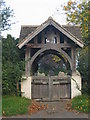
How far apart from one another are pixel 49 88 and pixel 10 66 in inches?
104

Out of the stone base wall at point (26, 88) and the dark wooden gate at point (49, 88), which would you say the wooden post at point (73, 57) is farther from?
the stone base wall at point (26, 88)

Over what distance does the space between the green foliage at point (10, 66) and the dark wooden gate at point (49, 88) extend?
109 centimetres

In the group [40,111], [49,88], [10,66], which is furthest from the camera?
[49,88]

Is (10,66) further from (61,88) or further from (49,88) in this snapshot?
(61,88)

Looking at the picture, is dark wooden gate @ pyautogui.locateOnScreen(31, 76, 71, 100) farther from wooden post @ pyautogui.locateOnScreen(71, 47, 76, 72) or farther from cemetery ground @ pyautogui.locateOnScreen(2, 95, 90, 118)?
cemetery ground @ pyautogui.locateOnScreen(2, 95, 90, 118)

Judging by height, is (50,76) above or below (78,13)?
below

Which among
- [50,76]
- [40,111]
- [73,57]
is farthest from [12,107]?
[73,57]

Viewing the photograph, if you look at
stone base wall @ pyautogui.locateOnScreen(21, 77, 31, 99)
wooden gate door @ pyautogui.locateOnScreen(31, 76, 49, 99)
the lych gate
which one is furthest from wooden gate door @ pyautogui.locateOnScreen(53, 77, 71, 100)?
stone base wall @ pyautogui.locateOnScreen(21, 77, 31, 99)

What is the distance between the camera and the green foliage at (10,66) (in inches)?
480

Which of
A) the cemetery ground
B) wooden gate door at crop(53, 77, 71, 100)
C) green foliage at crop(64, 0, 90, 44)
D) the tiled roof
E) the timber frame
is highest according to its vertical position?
green foliage at crop(64, 0, 90, 44)

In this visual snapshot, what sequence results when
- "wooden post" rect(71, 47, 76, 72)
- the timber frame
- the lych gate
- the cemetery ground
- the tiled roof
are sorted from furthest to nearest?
the tiled roof, "wooden post" rect(71, 47, 76, 72), the lych gate, the timber frame, the cemetery ground

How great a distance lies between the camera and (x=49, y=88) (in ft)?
42.3

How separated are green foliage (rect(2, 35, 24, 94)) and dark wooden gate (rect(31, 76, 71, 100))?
109 cm

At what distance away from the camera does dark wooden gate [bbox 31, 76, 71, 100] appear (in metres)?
12.9
